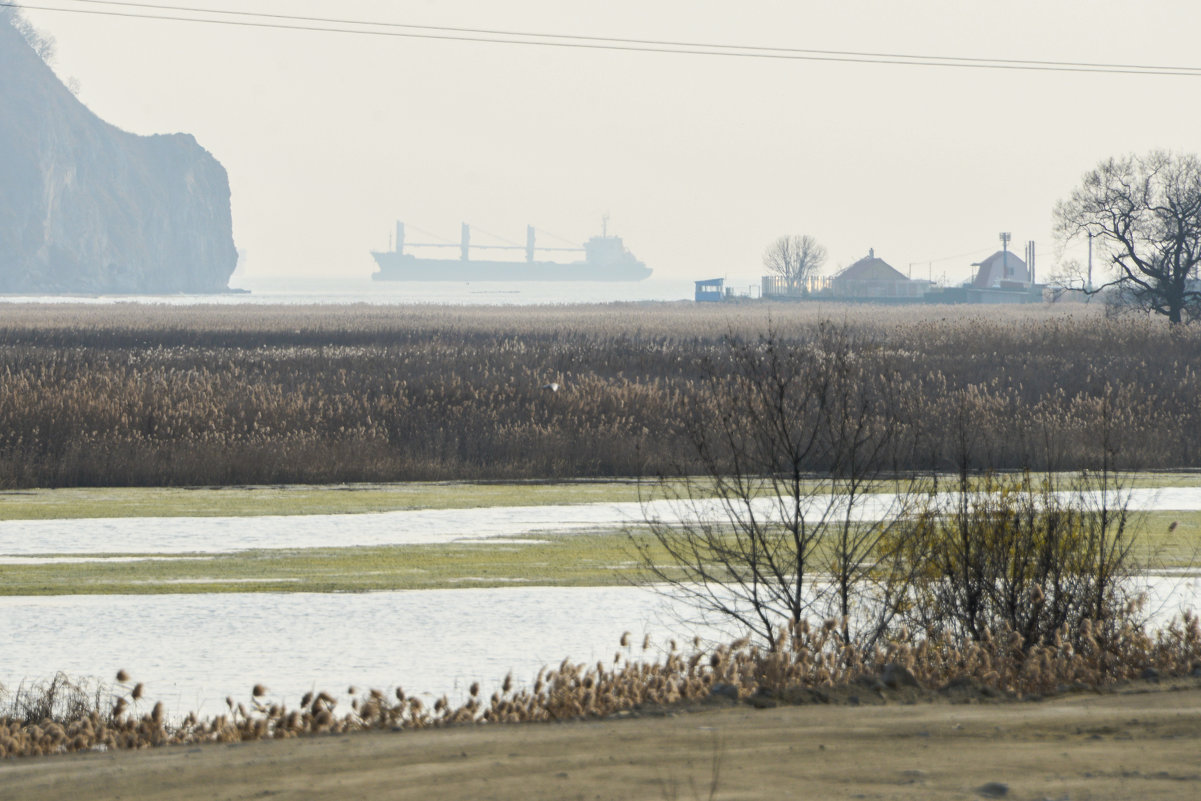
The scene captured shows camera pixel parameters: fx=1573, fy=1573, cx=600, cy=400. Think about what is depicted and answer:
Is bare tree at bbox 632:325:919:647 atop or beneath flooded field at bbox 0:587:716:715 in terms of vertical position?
atop

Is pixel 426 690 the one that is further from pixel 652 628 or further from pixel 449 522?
pixel 449 522

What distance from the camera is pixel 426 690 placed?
11492mm

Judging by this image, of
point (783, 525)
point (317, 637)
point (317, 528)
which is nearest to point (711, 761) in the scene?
point (317, 637)

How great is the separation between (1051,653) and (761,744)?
150 inches

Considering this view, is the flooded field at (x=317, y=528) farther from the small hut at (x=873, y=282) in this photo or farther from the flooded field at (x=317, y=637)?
the small hut at (x=873, y=282)

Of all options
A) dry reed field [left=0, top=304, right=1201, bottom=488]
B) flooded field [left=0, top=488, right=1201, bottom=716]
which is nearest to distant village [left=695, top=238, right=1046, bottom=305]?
dry reed field [left=0, top=304, right=1201, bottom=488]

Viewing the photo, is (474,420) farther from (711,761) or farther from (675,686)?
(711,761)

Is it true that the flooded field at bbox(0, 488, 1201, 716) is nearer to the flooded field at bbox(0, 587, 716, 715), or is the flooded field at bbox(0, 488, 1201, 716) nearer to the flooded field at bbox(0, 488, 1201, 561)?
the flooded field at bbox(0, 587, 716, 715)

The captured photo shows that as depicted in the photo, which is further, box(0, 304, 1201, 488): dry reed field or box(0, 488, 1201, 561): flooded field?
box(0, 304, 1201, 488): dry reed field

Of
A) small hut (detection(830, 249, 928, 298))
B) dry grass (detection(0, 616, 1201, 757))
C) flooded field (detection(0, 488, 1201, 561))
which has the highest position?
small hut (detection(830, 249, 928, 298))

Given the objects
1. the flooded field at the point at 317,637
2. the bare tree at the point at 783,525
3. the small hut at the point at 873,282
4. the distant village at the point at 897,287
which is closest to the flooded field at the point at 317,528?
the bare tree at the point at 783,525

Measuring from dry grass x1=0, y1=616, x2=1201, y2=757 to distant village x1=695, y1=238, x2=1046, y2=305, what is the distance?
133 metres

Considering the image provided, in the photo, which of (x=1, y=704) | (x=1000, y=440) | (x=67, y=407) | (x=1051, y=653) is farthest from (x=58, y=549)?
(x=1000, y=440)

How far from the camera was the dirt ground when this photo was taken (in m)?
7.51
